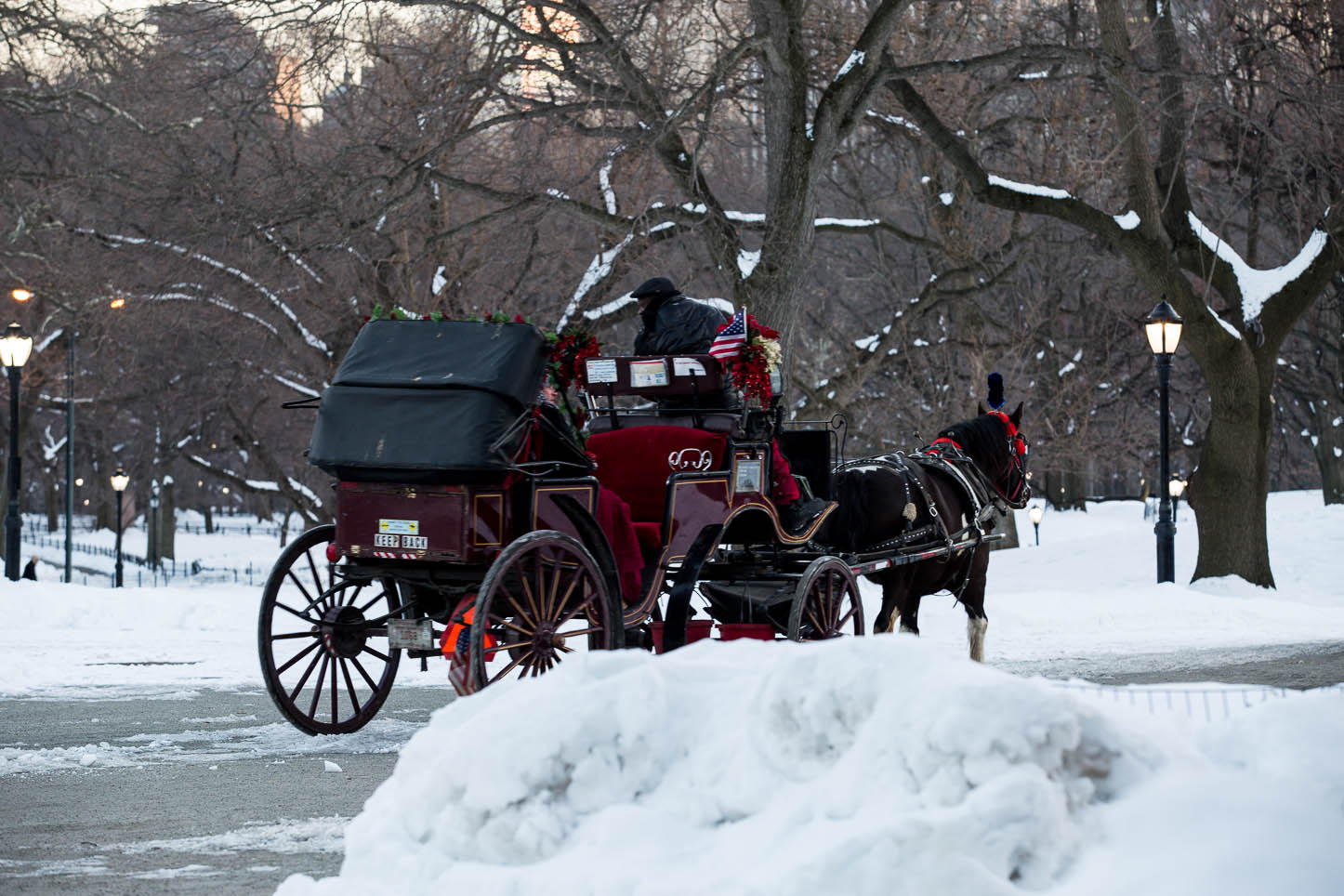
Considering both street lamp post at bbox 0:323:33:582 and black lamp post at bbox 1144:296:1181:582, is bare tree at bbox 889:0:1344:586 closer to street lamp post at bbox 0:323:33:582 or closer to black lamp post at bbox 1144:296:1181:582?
black lamp post at bbox 1144:296:1181:582

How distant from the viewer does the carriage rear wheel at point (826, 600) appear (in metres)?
9.12

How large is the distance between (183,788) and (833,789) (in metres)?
4.12

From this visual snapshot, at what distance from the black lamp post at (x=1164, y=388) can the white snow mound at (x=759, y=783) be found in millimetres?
13833

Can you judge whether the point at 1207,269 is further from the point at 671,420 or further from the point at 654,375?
the point at 654,375

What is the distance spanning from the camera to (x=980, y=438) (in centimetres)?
1186

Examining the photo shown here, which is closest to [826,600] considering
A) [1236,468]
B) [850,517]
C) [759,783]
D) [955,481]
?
[850,517]

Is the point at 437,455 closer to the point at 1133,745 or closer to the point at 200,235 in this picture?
the point at 1133,745

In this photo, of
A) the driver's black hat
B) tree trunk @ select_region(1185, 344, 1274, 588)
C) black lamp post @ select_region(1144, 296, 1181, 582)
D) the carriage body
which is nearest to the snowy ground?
the carriage body

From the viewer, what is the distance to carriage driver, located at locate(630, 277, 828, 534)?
970 cm

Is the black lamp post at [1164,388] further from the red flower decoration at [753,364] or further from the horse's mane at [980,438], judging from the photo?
the red flower decoration at [753,364]

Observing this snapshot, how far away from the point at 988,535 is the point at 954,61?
7.28 meters

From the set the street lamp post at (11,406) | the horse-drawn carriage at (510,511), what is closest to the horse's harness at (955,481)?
the horse-drawn carriage at (510,511)

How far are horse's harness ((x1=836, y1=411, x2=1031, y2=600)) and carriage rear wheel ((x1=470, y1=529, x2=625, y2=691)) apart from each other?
9.86 feet

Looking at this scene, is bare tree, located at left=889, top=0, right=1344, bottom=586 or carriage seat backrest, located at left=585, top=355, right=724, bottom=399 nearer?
carriage seat backrest, located at left=585, top=355, right=724, bottom=399
